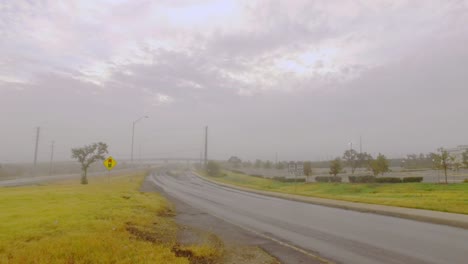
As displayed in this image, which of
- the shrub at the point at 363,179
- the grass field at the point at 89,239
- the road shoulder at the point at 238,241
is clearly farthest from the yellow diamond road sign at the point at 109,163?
the shrub at the point at 363,179

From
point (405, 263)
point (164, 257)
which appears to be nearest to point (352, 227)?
point (405, 263)

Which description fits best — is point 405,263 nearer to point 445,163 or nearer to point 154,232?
point 154,232

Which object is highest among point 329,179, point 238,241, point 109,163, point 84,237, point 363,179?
point 109,163

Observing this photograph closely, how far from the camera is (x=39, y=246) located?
7.72 m

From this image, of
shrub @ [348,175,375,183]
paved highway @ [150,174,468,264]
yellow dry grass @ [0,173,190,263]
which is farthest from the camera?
shrub @ [348,175,375,183]

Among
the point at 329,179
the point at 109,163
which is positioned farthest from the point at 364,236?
the point at 329,179

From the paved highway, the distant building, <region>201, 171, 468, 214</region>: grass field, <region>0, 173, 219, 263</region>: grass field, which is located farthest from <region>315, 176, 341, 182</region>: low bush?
<region>0, 173, 219, 263</region>: grass field

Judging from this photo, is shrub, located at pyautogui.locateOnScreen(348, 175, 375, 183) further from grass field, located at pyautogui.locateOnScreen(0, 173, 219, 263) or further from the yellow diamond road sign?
grass field, located at pyautogui.locateOnScreen(0, 173, 219, 263)

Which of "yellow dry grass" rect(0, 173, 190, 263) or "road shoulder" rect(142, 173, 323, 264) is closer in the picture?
"yellow dry grass" rect(0, 173, 190, 263)

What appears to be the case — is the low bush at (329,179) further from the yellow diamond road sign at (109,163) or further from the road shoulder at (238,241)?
the road shoulder at (238,241)

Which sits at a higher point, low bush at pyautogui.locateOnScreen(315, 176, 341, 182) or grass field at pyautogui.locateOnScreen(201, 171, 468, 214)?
low bush at pyautogui.locateOnScreen(315, 176, 341, 182)

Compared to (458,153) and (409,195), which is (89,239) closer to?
(409,195)

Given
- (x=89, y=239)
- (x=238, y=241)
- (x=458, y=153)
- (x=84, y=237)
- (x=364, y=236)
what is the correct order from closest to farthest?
1. (x=89, y=239)
2. (x=84, y=237)
3. (x=238, y=241)
4. (x=364, y=236)
5. (x=458, y=153)

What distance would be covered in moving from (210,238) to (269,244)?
1.82 m
